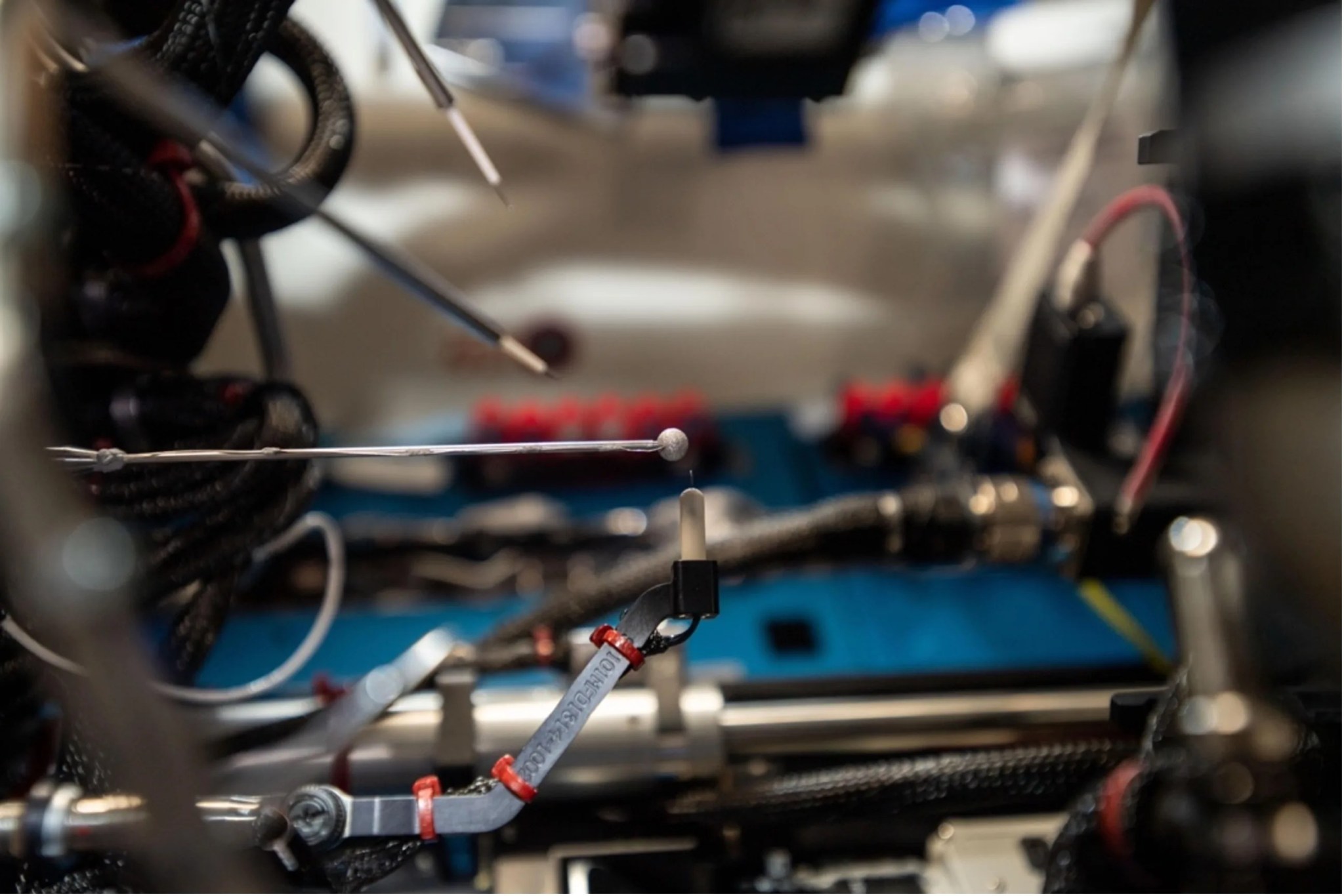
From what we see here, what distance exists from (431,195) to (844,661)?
1034 mm

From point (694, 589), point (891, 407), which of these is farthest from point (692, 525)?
point (891, 407)

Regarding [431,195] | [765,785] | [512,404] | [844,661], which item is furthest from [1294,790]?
[431,195]

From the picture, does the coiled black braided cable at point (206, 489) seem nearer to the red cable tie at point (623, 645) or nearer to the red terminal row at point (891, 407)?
the red cable tie at point (623, 645)

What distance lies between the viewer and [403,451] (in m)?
0.44

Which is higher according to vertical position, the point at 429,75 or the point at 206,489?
the point at 429,75

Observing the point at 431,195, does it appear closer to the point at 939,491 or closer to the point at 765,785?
the point at 939,491

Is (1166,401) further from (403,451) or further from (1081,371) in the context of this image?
(403,451)

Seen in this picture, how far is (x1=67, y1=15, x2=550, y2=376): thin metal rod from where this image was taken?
1.55 feet

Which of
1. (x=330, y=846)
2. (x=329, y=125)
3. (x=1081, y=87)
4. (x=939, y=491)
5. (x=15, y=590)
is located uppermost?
(x=1081, y=87)

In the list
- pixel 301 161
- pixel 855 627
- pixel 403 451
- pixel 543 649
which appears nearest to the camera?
pixel 403 451

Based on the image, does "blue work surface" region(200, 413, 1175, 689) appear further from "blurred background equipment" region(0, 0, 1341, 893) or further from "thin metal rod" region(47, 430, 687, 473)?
"thin metal rod" region(47, 430, 687, 473)

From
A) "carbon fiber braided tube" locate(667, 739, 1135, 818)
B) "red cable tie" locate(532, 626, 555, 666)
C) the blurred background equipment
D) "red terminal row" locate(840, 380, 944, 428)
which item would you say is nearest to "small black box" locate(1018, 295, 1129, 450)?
the blurred background equipment

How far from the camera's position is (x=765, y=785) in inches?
25.4

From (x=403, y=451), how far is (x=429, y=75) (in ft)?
1.02
